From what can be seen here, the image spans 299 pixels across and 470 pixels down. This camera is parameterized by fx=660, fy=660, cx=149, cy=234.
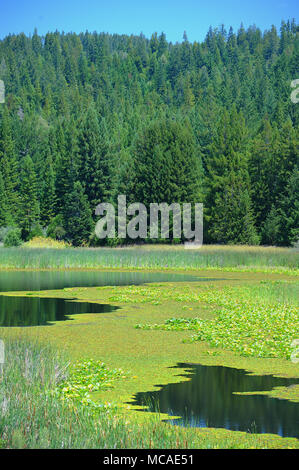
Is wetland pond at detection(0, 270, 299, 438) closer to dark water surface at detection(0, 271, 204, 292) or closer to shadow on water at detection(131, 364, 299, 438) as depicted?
shadow on water at detection(131, 364, 299, 438)

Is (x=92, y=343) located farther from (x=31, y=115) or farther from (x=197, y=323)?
(x=31, y=115)

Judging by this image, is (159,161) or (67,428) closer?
(67,428)

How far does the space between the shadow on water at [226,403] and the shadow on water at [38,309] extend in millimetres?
8388

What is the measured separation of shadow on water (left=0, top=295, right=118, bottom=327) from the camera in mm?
21116

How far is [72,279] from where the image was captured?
35656 mm

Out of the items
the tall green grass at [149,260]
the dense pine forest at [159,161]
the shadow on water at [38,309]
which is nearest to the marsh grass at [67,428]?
the shadow on water at [38,309]

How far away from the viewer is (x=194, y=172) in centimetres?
7250
